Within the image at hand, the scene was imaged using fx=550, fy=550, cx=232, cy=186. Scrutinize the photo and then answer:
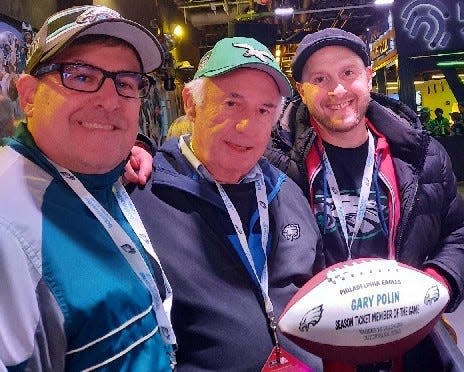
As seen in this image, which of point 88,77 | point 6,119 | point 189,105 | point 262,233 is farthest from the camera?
point 6,119

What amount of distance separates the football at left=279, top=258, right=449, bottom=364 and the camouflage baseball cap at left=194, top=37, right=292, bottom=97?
2.03 feet

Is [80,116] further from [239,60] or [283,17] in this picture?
[283,17]

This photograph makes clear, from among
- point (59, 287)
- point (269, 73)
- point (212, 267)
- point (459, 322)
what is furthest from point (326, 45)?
point (459, 322)

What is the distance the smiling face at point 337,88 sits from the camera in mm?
1954

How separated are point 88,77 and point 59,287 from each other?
0.47 meters

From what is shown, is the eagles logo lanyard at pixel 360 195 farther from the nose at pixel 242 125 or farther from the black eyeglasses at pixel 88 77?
the black eyeglasses at pixel 88 77

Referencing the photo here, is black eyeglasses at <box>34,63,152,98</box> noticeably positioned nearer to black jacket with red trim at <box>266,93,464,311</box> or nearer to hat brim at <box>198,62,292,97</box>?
hat brim at <box>198,62,292,97</box>

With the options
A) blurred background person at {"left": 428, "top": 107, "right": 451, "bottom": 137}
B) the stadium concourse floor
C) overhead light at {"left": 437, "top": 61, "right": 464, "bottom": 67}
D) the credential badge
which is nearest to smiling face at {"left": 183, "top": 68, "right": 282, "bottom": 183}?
the credential badge

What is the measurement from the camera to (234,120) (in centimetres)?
163

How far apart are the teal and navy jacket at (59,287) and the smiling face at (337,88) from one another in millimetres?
1100

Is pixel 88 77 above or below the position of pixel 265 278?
above

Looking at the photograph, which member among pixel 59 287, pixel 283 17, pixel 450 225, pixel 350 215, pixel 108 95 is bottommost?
pixel 450 225

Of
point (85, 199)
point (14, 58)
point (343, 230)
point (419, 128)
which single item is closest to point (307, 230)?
point (343, 230)

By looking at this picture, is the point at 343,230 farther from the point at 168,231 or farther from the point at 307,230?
the point at 168,231
